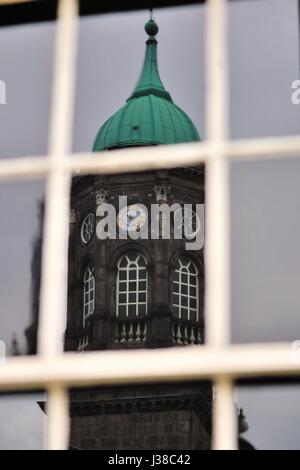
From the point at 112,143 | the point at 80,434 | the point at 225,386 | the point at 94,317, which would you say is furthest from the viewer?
the point at 94,317

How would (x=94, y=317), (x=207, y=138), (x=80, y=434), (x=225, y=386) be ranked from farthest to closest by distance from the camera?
(x=94, y=317) < (x=80, y=434) < (x=207, y=138) < (x=225, y=386)

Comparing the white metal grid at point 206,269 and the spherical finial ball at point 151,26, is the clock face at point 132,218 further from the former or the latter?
the white metal grid at point 206,269

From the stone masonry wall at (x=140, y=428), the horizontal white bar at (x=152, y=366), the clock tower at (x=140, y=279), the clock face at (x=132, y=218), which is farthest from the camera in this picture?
the clock face at (x=132, y=218)

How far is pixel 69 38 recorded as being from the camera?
3.07m

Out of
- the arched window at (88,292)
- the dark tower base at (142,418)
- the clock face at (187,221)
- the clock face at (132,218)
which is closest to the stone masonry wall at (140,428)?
the dark tower base at (142,418)

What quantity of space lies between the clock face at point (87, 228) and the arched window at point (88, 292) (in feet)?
2.73

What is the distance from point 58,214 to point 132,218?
29252 mm

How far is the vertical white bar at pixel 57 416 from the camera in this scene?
267 cm

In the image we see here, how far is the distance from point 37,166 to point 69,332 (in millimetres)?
27776

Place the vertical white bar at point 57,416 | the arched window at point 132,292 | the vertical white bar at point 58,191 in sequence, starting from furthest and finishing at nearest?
1. the arched window at point 132,292
2. the vertical white bar at point 58,191
3. the vertical white bar at point 57,416

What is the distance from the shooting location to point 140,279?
1266 inches

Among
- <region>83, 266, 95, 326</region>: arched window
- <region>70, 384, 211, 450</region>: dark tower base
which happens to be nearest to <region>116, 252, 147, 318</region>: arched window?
<region>83, 266, 95, 326</region>: arched window

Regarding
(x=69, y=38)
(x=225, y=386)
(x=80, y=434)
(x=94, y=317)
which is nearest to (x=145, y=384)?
(x=225, y=386)
